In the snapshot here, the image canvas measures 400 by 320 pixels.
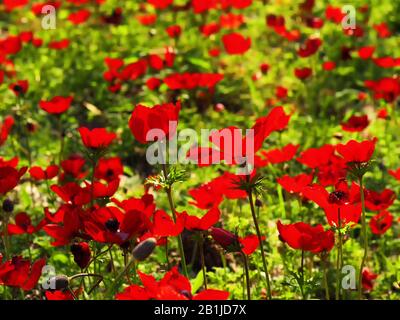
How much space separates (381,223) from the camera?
121 inches

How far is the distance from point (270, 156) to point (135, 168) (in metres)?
1.36

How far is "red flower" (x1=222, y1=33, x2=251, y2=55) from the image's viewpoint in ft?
15.7

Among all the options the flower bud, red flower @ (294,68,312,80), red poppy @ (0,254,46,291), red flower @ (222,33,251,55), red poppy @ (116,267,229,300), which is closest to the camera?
red poppy @ (116,267,229,300)

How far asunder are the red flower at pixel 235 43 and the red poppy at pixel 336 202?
2530 mm

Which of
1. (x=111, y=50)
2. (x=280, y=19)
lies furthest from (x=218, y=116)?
(x=111, y=50)

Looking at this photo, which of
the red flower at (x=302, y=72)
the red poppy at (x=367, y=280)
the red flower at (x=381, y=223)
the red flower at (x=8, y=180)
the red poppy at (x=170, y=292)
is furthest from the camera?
the red flower at (x=302, y=72)

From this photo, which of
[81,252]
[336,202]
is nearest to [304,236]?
[336,202]

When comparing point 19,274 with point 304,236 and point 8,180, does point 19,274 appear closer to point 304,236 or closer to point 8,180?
point 8,180

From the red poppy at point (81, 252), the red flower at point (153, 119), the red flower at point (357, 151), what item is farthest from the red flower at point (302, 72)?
the red poppy at point (81, 252)

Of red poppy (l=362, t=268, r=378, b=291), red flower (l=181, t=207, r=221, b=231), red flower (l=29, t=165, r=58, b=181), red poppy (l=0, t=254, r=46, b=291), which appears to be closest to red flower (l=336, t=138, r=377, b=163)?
red flower (l=181, t=207, r=221, b=231)

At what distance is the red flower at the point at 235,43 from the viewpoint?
188 inches

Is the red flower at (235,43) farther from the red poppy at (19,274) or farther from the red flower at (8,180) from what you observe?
the red poppy at (19,274)

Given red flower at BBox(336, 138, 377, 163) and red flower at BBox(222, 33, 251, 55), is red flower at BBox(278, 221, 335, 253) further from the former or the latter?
red flower at BBox(222, 33, 251, 55)

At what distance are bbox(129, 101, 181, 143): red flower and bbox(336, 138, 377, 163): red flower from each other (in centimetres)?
52
